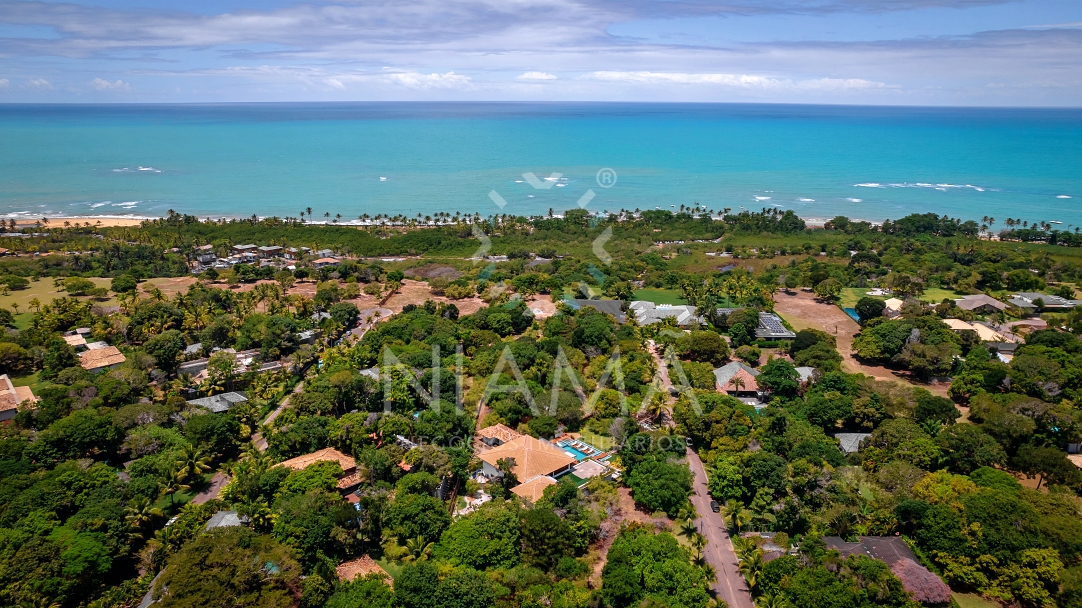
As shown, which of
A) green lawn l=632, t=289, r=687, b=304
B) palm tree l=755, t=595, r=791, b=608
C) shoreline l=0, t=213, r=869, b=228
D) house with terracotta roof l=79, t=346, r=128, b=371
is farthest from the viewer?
shoreline l=0, t=213, r=869, b=228

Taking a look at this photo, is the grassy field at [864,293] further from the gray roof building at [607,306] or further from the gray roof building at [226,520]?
the gray roof building at [226,520]

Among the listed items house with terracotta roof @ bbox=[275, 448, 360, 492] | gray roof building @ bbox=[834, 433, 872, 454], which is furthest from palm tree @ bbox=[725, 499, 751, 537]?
house with terracotta roof @ bbox=[275, 448, 360, 492]

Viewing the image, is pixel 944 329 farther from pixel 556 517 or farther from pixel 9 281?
pixel 9 281

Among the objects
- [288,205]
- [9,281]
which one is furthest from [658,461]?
[288,205]

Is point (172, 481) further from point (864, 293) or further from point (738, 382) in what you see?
point (864, 293)

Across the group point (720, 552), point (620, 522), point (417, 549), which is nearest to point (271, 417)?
point (417, 549)

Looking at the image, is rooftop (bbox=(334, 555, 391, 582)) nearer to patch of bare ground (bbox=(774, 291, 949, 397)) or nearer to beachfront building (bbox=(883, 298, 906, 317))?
patch of bare ground (bbox=(774, 291, 949, 397))

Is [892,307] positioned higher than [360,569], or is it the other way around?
[892,307]

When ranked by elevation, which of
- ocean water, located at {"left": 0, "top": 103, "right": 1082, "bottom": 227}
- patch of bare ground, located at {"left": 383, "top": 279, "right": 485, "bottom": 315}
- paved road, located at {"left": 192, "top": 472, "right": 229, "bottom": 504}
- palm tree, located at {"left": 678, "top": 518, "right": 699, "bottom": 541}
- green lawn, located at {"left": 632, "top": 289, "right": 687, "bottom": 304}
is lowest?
paved road, located at {"left": 192, "top": 472, "right": 229, "bottom": 504}
